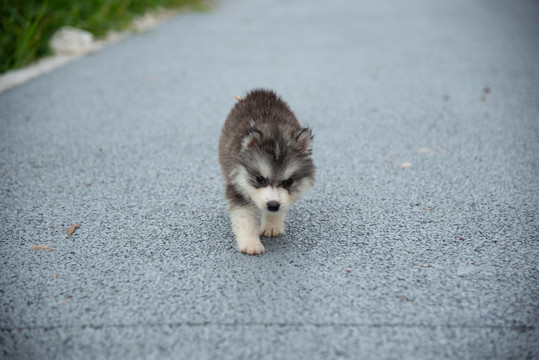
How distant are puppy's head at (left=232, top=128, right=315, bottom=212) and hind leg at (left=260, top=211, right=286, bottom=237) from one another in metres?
0.23

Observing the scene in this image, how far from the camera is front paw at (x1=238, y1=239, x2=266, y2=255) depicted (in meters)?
3.35

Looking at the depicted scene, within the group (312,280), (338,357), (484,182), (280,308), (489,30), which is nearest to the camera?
(338,357)

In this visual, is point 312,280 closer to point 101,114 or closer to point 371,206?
point 371,206

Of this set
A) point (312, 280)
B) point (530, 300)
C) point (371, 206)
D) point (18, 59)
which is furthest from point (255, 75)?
point (530, 300)

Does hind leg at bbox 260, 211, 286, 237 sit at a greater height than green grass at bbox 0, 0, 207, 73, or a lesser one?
lesser

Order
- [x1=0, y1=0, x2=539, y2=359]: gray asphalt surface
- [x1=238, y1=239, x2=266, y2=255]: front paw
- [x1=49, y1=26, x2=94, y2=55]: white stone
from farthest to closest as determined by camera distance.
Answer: [x1=49, y1=26, x2=94, y2=55]: white stone
[x1=238, y1=239, x2=266, y2=255]: front paw
[x1=0, y1=0, x2=539, y2=359]: gray asphalt surface

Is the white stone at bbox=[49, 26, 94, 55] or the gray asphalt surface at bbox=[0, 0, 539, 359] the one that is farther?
the white stone at bbox=[49, 26, 94, 55]

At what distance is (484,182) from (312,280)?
2.35 metres

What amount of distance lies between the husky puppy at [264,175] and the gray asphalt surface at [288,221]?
0.21 m

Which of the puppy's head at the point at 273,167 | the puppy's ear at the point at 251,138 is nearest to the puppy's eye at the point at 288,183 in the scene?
the puppy's head at the point at 273,167

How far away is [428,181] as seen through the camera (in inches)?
175

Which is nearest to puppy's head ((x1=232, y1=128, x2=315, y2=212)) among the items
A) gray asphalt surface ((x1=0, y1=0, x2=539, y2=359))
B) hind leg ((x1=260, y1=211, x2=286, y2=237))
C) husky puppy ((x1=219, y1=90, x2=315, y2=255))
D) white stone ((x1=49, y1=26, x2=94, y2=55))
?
husky puppy ((x1=219, y1=90, x2=315, y2=255))

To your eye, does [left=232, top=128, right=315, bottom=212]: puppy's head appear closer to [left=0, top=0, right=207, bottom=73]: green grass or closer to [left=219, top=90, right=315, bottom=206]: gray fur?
[left=219, top=90, right=315, bottom=206]: gray fur

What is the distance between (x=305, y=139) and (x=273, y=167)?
1.19 feet
